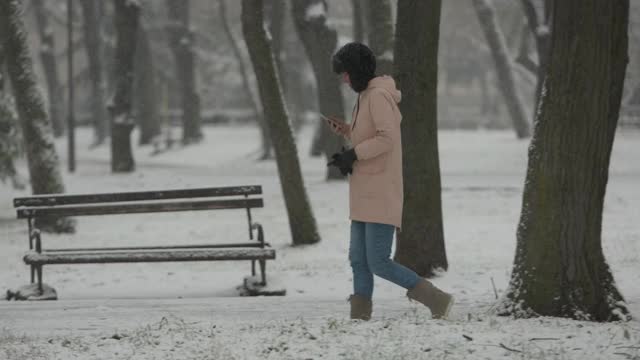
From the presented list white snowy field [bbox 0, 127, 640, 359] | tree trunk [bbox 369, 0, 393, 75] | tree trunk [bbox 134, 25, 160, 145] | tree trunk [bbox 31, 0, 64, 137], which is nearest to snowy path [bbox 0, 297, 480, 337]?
white snowy field [bbox 0, 127, 640, 359]

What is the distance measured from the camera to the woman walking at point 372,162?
6.44 metres

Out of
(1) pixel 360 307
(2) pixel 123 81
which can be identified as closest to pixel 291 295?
(1) pixel 360 307

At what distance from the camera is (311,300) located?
30.1ft

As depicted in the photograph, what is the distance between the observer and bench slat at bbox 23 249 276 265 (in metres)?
9.73

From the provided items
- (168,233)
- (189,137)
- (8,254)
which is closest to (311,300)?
(8,254)

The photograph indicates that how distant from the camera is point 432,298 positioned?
22.3 ft

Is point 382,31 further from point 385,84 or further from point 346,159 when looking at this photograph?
point 346,159

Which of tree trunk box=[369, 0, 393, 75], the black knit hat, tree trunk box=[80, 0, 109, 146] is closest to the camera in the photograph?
the black knit hat

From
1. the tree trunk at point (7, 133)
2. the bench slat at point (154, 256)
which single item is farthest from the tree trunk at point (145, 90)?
the bench slat at point (154, 256)

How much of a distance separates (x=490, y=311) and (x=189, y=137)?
33.2 meters

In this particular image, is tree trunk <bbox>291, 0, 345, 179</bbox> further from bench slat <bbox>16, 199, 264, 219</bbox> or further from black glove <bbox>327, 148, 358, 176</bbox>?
black glove <bbox>327, 148, 358, 176</bbox>

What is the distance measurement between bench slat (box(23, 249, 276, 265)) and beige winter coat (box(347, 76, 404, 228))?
331 centimetres

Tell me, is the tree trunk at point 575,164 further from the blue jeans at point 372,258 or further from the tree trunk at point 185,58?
the tree trunk at point 185,58

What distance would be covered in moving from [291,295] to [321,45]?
36.8 feet
